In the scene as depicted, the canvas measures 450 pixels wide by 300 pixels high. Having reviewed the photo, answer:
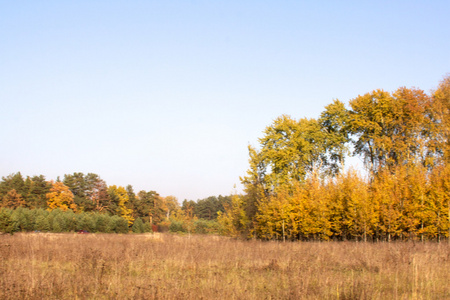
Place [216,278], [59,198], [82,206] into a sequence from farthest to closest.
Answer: [82,206], [59,198], [216,278]

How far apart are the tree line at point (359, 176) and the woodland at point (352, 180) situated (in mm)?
77

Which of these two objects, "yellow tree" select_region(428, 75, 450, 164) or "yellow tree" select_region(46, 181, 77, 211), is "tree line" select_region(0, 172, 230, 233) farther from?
"yellow tree" select_region(428, 75, 450, 164)

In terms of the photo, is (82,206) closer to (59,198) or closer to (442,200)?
(59,198)

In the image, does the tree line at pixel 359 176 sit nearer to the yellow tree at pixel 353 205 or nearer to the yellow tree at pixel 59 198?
the yellow tree at pixel 353 205

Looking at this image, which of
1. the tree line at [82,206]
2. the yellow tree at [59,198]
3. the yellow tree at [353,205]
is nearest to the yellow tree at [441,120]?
the yellow tree at [353,205]

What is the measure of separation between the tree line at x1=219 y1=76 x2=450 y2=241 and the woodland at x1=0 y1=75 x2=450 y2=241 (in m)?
0.08

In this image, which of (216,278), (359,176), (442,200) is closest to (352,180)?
(359,176)

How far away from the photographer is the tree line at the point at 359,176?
25234 mm

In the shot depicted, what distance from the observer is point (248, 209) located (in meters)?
36.7

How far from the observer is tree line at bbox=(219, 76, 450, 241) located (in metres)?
25.2

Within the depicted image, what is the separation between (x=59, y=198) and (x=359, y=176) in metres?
65.3

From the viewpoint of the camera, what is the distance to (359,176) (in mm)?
27328

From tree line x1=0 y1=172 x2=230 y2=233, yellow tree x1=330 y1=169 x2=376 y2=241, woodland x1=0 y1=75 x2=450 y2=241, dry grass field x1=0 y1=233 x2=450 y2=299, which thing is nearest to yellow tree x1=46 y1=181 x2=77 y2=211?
tree line x1=0 y1=172 x2=230 y2=233

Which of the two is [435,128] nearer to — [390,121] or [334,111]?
[390,121]
